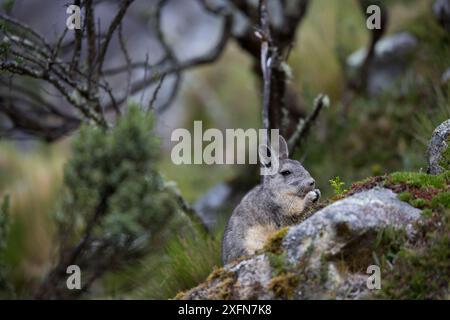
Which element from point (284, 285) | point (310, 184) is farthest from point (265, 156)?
point (284, 285)

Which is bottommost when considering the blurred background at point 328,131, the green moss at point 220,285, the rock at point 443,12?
the green moss at point 220,285

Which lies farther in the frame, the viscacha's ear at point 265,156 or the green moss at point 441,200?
the viscacha's ear at point 265,156

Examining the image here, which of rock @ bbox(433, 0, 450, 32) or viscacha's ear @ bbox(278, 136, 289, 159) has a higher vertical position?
rock @ bbox(433, 0, 450, 32)

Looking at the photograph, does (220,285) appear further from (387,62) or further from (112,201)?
(387,62)

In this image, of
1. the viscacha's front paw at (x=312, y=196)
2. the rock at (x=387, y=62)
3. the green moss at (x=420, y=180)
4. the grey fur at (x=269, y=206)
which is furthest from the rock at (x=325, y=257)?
the rock at (x=387, y=62)

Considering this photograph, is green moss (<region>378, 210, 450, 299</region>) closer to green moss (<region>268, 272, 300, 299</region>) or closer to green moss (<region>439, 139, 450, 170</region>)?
green moss (<region>268, 272, 300, 299</region>)

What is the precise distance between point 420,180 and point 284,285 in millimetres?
1472

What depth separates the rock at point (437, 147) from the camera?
6301 millimetres

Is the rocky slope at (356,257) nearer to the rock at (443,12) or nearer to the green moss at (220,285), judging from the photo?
the green moss at (220,285)

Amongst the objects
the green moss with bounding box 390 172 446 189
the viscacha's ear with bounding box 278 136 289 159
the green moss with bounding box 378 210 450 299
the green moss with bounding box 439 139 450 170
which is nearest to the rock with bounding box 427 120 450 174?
the green moss with bounding box 439 139 450 170

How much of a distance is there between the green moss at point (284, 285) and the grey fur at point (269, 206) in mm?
1038

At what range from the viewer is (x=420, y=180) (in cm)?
577

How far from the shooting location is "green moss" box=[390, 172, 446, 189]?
574cm

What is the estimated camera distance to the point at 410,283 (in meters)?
5.00
